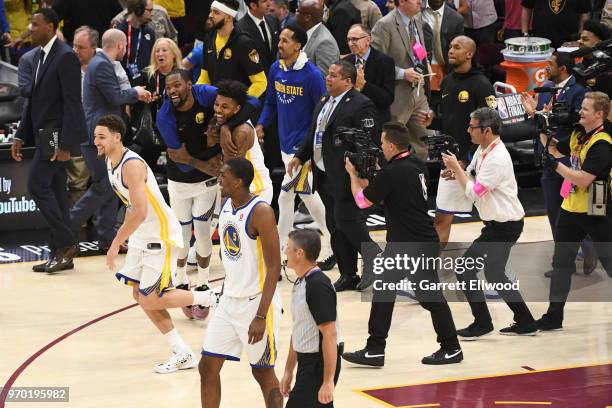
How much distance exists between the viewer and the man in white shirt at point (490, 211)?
884 cm

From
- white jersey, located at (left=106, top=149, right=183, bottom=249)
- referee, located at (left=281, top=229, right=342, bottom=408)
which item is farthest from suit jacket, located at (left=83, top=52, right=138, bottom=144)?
referee, located at (left=281, top=229, right=342, bottom=408)

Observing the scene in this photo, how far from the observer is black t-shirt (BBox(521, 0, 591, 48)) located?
1499 centimetres

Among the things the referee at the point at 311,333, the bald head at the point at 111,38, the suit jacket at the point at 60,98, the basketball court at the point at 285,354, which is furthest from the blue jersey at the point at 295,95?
the referee at the point at 311,333

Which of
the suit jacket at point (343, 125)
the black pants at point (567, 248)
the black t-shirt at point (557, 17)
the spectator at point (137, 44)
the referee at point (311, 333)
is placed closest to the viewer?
the referee at point (311, 333)

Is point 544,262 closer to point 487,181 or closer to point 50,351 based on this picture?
point 487,181

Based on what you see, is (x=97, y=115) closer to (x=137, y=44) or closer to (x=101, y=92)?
(x=101, y=92)

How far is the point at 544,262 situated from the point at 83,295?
4.22 metres

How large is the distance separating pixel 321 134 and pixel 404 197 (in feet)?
6.52

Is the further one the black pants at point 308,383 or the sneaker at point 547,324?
the sneaker at point 547,324

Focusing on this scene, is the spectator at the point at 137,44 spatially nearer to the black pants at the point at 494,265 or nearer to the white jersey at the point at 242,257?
the black pants at the point at 494,265

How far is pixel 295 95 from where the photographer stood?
35.0 ft

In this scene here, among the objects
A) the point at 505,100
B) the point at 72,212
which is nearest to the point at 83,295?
the point at 72,212

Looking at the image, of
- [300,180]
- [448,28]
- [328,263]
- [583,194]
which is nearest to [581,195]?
[583,194]

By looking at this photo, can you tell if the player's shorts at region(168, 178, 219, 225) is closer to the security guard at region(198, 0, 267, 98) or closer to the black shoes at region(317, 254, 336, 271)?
the black shoes at region(317, 254, 336, 271)
